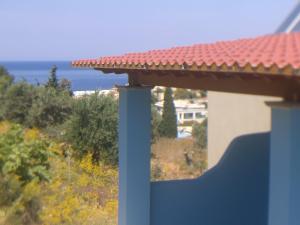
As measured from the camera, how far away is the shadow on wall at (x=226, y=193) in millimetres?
7262

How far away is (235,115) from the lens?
1116cm

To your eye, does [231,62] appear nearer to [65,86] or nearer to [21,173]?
[21,173]

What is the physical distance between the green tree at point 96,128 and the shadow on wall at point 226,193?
32.9 ft

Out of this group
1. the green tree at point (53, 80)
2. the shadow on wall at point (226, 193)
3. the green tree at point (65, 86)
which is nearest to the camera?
the shadow on wall at point (226, 193)

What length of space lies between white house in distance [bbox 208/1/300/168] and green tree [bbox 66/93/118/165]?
578 cm

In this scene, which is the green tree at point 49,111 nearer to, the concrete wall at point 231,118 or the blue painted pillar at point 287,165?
the concrete wall at point 231,118

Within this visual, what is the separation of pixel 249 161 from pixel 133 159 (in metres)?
1.67

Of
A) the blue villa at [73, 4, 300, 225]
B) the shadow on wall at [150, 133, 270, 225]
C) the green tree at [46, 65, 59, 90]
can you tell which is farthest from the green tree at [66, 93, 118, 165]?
the shadow on wall at [150, 133, 270, 225]

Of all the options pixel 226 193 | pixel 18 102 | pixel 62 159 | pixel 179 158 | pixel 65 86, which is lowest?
pixel 179 158

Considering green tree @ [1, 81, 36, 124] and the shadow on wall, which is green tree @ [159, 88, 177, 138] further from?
the shadow on wall

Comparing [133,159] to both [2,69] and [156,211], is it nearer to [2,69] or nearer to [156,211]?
[156,211]

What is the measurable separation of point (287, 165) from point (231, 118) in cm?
680

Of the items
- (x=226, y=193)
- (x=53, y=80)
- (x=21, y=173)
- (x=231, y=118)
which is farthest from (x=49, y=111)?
(x=226, y=193)

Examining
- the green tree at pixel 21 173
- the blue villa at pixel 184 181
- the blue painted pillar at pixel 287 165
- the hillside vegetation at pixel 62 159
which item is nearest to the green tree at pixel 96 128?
the hillside vegetation at pixel 62 159
